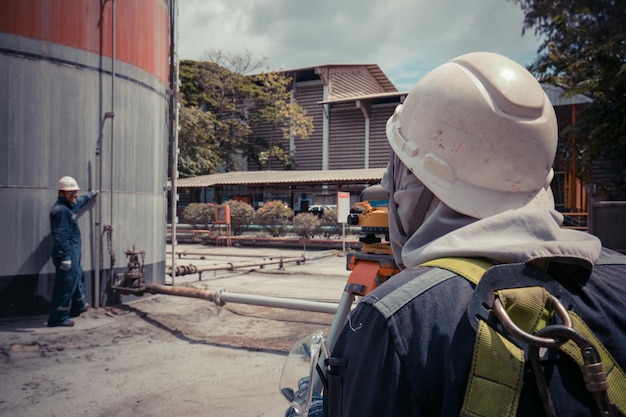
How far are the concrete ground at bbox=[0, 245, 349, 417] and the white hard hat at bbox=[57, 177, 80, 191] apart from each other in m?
1.69

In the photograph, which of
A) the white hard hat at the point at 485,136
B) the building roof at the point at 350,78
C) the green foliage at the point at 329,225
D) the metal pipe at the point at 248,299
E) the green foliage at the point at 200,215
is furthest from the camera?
the building roof at the point at 350,78

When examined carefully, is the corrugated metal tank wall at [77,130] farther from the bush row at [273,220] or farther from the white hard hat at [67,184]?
the bush row at [273,220]

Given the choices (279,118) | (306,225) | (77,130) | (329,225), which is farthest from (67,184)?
(279,118)

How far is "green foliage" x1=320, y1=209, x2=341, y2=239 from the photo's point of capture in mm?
18625

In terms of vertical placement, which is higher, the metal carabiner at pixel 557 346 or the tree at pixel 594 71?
the tree at pixel 594 71

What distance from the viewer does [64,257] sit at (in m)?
6.02

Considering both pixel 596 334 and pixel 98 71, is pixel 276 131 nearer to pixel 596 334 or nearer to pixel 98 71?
pixel 98 71

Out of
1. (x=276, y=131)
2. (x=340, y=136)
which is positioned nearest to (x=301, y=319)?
(x=340, y=136)

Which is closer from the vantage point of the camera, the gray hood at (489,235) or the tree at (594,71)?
the gray hood at (489,235)

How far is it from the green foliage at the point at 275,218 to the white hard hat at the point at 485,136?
18.4 metres

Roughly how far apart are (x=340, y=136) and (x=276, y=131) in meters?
4.93

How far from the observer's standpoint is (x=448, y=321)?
97cm

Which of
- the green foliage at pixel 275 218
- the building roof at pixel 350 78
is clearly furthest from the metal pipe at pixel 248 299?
the building roof at pixel 350 78

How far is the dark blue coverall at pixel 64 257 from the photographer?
5.94 meters
